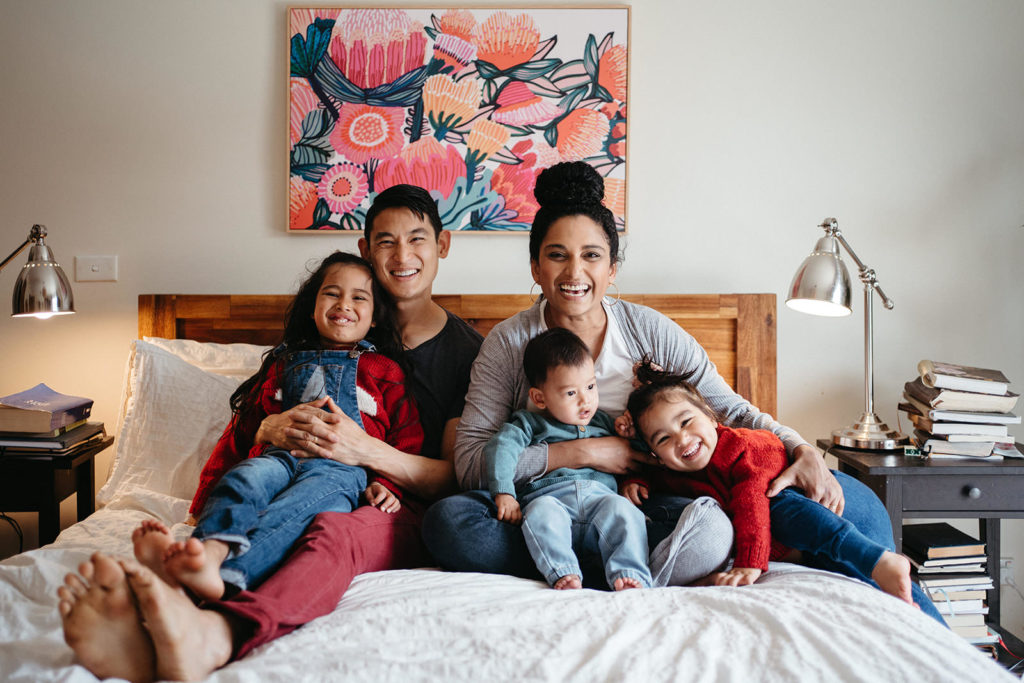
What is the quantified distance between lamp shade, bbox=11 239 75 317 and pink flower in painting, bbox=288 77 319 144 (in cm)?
83

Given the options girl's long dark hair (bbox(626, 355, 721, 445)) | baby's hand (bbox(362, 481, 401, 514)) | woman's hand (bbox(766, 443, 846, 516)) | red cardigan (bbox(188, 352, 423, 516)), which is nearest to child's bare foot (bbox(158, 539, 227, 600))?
baby's hand (bbox(362, 481, 401, 514))

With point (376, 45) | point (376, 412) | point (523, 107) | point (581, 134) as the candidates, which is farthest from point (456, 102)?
point (376, 412)

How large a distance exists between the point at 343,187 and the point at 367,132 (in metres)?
0.20

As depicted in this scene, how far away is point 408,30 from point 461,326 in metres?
1.10

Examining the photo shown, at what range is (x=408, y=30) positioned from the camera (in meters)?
2.29

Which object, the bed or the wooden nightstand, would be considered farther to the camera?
the wooden nightstand

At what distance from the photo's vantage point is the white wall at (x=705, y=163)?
2.30 meters

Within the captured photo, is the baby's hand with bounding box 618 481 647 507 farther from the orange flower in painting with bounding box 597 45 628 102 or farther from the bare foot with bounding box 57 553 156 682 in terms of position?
the orange flower in painting with bounding box 597 45 628 102

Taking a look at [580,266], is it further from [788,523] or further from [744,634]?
[744,634]

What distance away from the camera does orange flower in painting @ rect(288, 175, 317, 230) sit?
2.31 metres

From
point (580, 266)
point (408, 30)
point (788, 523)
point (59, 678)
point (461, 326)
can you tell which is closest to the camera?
point (59, 678)

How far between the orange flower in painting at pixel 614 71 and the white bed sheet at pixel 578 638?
5.55 feet

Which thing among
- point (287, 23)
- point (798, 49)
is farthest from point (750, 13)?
point (287, 23)

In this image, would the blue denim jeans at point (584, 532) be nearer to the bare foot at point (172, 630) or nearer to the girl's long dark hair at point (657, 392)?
the girl's long dark hair at point (657, 392)
